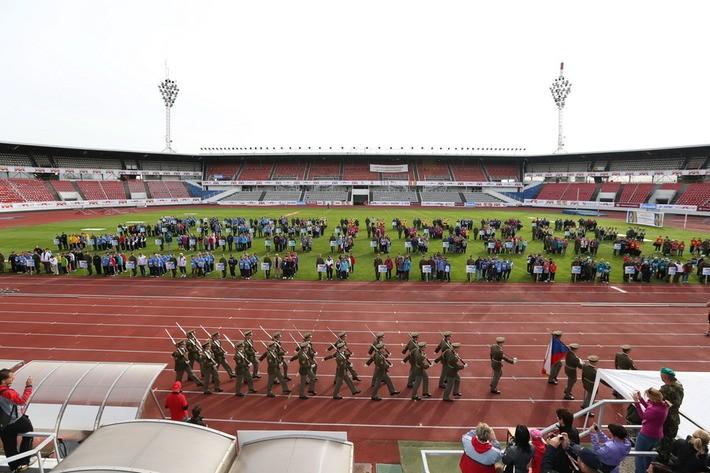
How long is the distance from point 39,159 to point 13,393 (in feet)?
220

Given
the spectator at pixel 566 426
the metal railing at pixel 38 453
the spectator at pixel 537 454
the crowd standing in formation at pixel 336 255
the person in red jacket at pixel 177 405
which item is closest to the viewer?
the metal railing at pixel 38 453

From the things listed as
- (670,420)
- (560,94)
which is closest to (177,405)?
(670,420)

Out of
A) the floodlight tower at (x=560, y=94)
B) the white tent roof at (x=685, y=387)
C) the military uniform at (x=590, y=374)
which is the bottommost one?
the military uniform at (x=590, y=374)

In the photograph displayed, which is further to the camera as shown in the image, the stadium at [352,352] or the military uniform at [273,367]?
the military uniform at [273,367]

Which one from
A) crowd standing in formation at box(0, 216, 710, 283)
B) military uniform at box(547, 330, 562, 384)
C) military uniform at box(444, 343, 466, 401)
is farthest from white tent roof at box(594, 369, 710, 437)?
crowd standing in formation at box(0, 216, 710, 283)

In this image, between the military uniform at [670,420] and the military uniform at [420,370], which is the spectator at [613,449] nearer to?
the military uniform at [670,420]

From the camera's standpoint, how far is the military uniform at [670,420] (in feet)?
16.9

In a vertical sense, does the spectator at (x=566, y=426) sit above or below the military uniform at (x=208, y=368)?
above

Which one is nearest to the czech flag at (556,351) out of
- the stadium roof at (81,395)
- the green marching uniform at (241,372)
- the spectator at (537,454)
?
the spectator at (537,454)

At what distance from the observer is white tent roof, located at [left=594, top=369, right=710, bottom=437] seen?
6043 millimetres

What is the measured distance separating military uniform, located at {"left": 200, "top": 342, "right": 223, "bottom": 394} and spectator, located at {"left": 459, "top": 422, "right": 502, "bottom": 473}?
6515mm

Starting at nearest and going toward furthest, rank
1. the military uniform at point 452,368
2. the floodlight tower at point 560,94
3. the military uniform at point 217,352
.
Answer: the military uniform at point 452,368, the military uniform at point 217,352, the floodlight tower at point 560,94

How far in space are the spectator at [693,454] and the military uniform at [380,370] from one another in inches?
210

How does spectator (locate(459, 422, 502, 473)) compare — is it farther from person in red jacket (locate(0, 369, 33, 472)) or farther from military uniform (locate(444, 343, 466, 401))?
person in red jacket (locate(0, 369, 33, 472))
